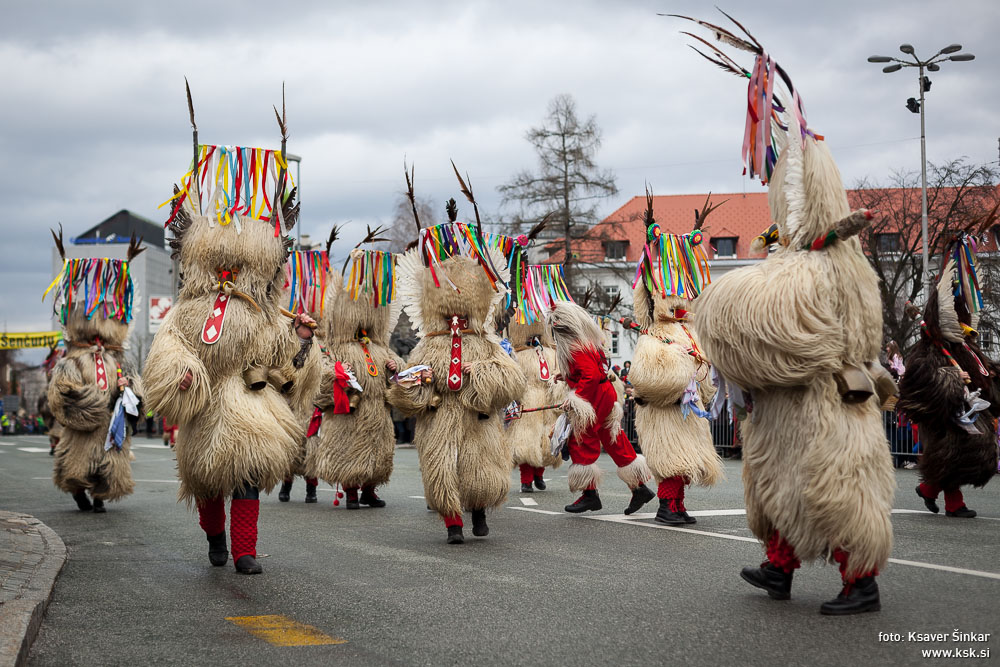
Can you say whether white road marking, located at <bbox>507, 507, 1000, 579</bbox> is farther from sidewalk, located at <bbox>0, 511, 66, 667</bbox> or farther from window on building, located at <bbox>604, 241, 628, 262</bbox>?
window on building, located at <bbox>604, 241, 628, 262</bbox>

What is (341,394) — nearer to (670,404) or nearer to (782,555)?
(670,404)

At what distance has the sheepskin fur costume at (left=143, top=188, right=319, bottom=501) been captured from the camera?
6938 mm

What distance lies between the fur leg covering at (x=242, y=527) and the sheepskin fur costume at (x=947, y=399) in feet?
20.1

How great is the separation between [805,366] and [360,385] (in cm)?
649

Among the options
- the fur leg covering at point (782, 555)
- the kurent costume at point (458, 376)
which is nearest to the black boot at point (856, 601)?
the fur leg covering at point (782, 555)

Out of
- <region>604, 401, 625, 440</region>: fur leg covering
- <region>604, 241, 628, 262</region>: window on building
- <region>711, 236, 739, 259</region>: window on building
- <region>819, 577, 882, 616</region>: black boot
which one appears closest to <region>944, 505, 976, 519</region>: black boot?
<region>604, 401, 625, 440</region>: fur leg covering

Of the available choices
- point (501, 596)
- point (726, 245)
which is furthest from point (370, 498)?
point (726, 245)

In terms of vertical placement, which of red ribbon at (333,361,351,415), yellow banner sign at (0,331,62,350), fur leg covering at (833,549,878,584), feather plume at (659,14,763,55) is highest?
yellow banner sign at (0,331,62,350)

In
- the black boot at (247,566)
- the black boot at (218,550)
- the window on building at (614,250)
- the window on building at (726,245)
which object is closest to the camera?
the black boot at (247,566)

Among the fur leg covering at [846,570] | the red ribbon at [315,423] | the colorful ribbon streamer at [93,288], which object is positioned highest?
the colorful ribbon streamer at [93,288]

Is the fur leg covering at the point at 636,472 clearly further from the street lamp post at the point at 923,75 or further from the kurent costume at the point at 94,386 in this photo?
the street lamp post at the point at 923,75

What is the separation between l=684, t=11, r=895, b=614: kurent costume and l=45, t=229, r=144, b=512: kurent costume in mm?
7109

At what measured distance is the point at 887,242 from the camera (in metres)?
33.6

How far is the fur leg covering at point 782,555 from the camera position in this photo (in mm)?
5574
